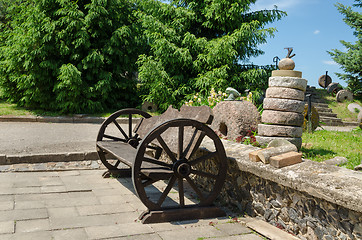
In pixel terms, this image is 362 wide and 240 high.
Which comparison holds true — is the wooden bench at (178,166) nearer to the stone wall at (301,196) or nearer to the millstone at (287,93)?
the stone wall at (301,196)

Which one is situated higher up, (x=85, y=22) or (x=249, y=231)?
(x=85, y=22)

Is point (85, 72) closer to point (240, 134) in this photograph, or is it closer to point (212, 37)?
point (212, 37)

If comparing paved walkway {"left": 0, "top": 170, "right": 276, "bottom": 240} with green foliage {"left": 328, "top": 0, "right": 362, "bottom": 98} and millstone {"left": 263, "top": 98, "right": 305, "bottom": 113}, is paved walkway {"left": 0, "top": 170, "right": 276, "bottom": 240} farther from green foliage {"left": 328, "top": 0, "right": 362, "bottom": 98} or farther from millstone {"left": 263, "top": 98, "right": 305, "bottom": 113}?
green foliage {"left": 328, "top": 0, "right": 362, "bottom": 98}

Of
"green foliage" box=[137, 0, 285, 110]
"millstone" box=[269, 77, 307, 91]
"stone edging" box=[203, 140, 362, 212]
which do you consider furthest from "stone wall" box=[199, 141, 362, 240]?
"green foliage" box=[137, 0, 285, 110]

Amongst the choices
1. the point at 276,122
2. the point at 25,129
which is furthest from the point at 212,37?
the point at 276,122

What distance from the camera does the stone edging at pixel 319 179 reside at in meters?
2.63

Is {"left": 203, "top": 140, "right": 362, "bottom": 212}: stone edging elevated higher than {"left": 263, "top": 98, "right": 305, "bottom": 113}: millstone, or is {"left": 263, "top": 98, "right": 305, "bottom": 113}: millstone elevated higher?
{"left": 263, "top": 98, "right": 305, "bottom": 113}: millstone

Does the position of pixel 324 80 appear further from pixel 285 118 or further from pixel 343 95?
pixel 285 118

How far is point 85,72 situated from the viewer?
12492mm

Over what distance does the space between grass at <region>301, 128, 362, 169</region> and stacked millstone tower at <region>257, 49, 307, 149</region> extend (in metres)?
0.36

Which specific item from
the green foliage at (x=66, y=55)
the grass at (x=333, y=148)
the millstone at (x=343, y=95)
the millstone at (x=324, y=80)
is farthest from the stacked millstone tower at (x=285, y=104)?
the millstone at (x=324, y=80)

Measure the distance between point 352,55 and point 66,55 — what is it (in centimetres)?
1305

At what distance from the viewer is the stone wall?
106 inches

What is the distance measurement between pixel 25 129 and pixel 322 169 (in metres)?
8.16
